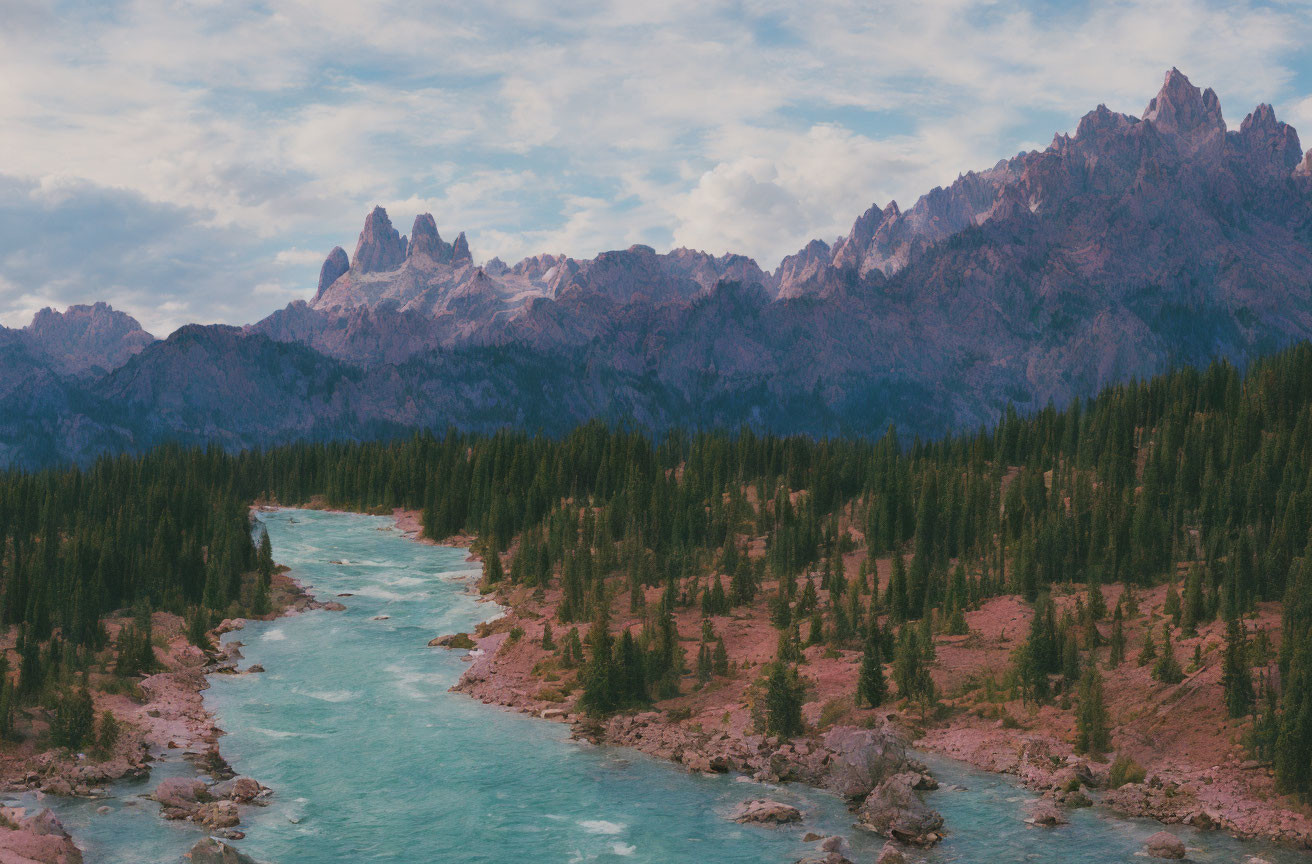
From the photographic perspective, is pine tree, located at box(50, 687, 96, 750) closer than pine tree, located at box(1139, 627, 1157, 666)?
Yes

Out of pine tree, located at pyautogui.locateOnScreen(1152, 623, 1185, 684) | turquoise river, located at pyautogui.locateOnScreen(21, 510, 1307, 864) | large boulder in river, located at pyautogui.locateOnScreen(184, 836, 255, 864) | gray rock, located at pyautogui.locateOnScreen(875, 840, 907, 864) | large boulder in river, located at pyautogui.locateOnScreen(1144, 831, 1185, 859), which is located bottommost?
turquoise river, located at pyautogui.locateOnScreen(21, 510, 1307, 864)

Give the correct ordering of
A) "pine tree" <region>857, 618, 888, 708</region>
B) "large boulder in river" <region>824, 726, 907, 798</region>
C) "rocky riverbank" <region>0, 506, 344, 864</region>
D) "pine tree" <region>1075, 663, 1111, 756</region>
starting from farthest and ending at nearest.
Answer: "pine tree" <region>857, 618, 888, 708</region> → "pine tree" <region>1075, 663, 1111, 756</region> → "large boulder in river" <region>824, 726, 907, 798</region> → "rocky riverbank" <region>0, 506, 344, 864</region>

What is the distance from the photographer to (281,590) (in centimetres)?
9875

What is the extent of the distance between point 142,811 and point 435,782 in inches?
501

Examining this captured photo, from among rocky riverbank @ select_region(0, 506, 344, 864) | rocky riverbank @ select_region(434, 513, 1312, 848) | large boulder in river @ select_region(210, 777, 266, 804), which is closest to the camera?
rocky riverbank @ select_region(0, 506, 344, 864)

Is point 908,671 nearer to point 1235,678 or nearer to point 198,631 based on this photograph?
point 1235,678

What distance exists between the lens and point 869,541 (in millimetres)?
100312

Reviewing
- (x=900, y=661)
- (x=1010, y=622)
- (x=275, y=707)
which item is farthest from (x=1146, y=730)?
(x=275, y=707)

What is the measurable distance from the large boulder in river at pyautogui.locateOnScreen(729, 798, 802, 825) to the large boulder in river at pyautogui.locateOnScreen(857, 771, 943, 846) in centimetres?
293

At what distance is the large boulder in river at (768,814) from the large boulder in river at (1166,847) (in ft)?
45.6

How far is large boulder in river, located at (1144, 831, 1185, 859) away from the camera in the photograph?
1615 inches

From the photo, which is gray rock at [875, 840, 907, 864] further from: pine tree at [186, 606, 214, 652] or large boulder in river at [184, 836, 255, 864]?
pine tree at [186, 606, 214, 652]

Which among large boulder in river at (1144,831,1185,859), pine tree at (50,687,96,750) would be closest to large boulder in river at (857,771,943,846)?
large boulder in river at (1144,831,1185,859)

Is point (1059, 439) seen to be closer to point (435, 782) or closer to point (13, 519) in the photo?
point (435, 782)
